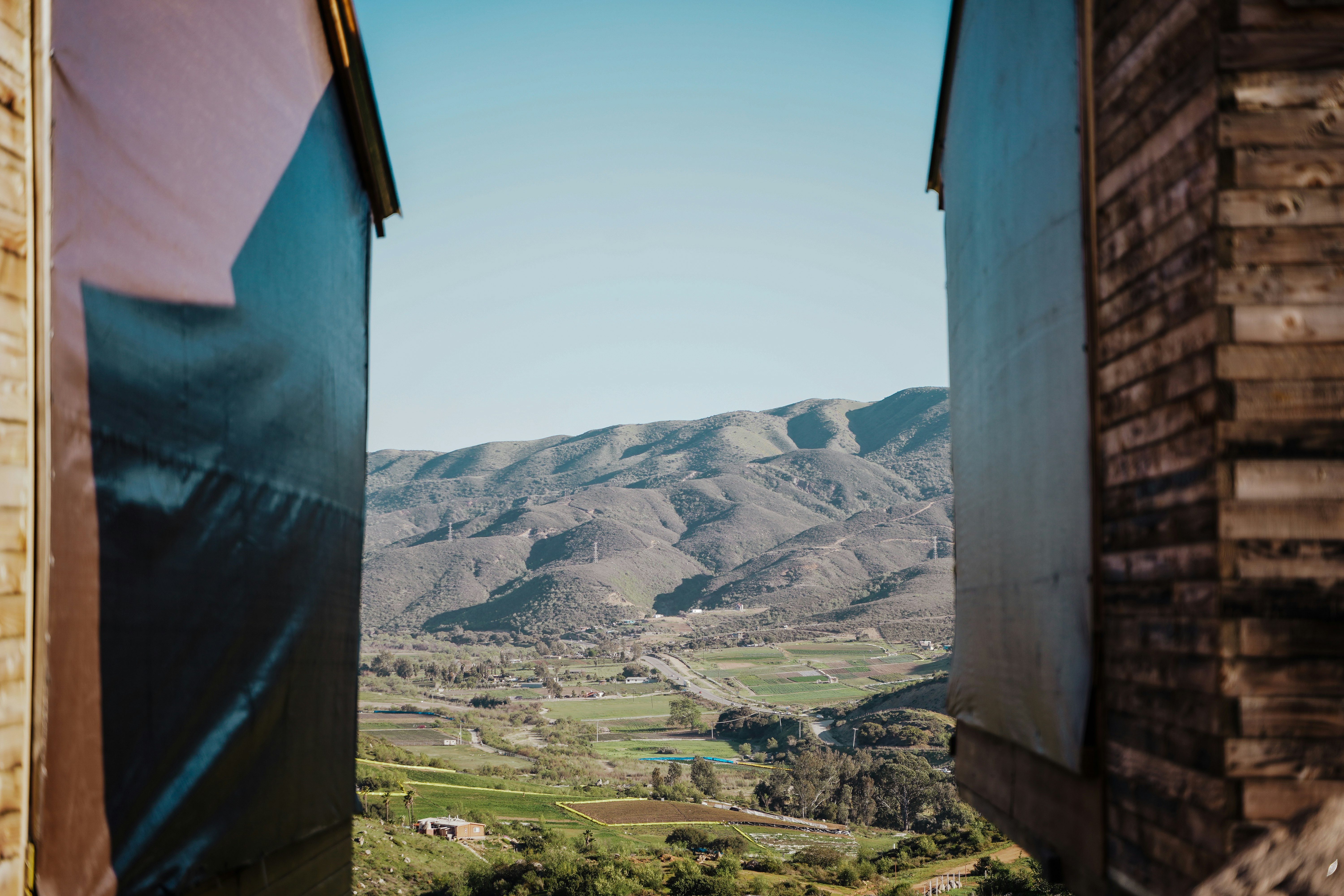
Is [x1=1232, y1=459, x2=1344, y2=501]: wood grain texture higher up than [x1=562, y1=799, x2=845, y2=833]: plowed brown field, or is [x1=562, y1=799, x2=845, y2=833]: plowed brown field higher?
[x1=1232, y1=459, x2=1344, y2=501]: wood grain texture

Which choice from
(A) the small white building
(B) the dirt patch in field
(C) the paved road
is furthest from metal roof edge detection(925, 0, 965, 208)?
(B) the dirt patch in field

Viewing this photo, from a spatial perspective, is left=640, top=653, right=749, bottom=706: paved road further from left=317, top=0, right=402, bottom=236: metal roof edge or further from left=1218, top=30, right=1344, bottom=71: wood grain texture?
left=1218, top=30, right=1344, bottom=71: wood grain texture

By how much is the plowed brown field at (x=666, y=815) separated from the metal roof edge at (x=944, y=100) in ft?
142

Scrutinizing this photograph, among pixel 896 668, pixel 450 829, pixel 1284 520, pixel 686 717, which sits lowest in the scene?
pixel 686 717

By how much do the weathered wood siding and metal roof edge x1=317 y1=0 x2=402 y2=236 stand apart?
3017mm

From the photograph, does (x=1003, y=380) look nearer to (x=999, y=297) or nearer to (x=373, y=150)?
(x=999, y=297)

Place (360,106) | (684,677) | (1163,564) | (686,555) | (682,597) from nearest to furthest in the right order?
(1163,564) < (360,106) < (684,677) < (682,597) < (686,555)

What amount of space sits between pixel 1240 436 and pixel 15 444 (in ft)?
12.7

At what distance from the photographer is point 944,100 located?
744 cm

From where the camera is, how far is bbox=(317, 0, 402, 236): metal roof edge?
605cm

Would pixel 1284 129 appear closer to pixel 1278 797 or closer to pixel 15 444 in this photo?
pixel 1278 797

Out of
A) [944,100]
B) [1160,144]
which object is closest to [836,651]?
[944,100]

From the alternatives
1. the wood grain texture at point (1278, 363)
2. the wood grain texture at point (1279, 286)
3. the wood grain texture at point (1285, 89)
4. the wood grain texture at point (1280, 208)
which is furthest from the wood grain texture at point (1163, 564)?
the wood grain texture at point (1285, 89)

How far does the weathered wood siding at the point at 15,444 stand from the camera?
3068 millimetres
